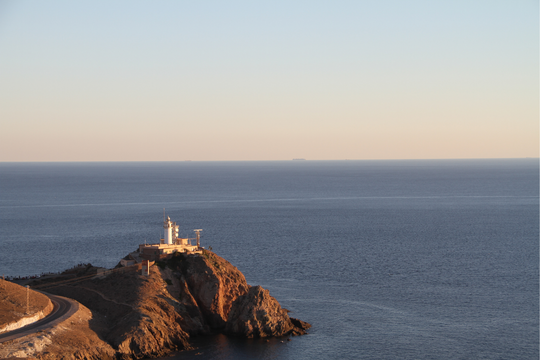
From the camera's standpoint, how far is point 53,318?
178 feet

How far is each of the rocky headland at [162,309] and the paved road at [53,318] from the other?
3.74 ft

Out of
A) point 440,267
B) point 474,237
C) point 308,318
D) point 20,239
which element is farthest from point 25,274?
point 474,237

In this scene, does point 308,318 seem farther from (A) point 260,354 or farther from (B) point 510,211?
(B) point 510,211

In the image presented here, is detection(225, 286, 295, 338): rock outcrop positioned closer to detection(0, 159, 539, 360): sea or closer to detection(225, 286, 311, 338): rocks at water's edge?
detection(225, 286, 311, 338): rocks at water's edge

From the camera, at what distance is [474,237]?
128 metres

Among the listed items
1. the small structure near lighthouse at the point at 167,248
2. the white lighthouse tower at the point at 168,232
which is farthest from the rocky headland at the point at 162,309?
the white lighthouse tower at the point at 168,232

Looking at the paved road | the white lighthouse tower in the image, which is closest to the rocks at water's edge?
the white lighthouse tower

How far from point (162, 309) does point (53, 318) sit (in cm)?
1103

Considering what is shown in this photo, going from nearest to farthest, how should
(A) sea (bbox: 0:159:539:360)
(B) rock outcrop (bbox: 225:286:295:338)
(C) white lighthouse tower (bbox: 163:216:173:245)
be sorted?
(A) sea (bbox: 0:159:539:360) → (B) rock outcrop (bbox: 225:286:295:338) → (C) white lighthouse tower (bbox: 163:216:173:245)

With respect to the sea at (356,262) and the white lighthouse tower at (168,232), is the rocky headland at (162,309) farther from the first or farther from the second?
the white lighthouse tower at (168,232)

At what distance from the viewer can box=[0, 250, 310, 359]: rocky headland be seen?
2125 inches

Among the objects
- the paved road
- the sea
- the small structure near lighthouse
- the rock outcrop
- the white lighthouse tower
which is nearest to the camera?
the paved road

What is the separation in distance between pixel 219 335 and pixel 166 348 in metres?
7.48

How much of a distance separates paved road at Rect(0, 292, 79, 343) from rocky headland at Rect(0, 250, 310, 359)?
1.14 metres
